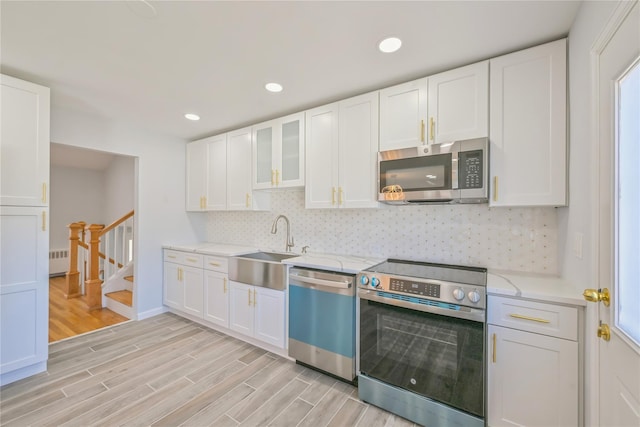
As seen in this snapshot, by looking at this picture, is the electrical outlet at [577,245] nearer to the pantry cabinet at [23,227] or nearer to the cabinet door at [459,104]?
the cabinet door at [459,104]

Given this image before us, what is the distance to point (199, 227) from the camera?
13.4ft

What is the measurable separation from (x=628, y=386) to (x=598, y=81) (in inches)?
48.2

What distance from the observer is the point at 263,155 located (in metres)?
3.04

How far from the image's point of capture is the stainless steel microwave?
5.78 feet

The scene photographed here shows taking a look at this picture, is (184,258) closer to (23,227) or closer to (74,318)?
(23,227)

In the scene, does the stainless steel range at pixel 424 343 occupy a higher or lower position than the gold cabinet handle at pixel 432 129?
lower

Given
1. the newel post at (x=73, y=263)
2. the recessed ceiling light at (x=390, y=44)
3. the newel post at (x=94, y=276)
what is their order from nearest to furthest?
the recessed ceiling light at (x=390, y=44)
the newel post at (x=94, y=276)
the newel post at (x=73, y=263)

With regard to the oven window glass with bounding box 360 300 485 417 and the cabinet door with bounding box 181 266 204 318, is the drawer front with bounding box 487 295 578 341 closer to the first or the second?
the oven window glass with bounding box 360 300 485 417

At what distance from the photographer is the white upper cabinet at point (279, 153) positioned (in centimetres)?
274

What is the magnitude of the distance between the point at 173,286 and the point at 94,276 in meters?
1.41

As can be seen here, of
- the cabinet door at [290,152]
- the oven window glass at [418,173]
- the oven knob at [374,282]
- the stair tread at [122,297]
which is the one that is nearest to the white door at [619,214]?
the oven window glass at [418,173]

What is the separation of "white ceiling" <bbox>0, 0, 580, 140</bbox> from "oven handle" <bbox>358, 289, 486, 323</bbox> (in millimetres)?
1704

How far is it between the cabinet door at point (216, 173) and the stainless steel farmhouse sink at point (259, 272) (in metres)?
0.98

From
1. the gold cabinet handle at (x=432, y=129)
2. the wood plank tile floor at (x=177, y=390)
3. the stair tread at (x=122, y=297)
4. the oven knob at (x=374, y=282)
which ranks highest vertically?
the gold cabinet handle at (x=432, y=129)
